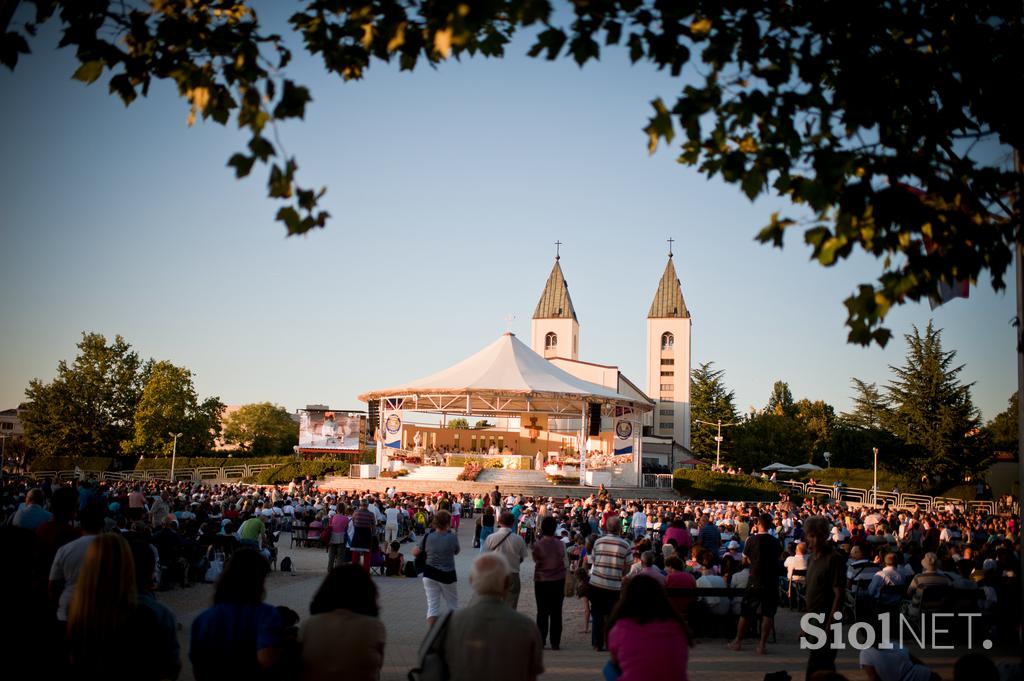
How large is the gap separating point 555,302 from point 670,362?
12.2 meters

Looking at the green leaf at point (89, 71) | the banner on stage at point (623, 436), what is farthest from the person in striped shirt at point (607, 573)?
the banner on stage at point (623, 436)

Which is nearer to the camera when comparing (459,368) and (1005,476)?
(459,368)

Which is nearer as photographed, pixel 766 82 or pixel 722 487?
pixel 766 82

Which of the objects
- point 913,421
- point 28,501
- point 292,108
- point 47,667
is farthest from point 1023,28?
point 913,421

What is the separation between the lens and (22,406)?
208 ft

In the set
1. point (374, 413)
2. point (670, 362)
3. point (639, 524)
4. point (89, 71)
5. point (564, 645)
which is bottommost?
point (564, 645)

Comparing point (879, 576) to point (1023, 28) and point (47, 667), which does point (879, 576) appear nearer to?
point (1023, 28)

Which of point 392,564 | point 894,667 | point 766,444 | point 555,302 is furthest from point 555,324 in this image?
point 894,667

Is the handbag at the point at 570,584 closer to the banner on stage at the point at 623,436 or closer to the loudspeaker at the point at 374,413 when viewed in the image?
the banner on stage at the point at 623,436

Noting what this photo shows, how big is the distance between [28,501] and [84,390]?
194 feet

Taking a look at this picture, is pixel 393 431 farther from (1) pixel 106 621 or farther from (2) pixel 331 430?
(1) pixel 106 621

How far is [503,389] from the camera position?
39594 mm

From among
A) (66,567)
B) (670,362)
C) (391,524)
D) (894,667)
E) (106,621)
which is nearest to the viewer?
(106,621)

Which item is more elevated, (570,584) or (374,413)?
(374,413)
